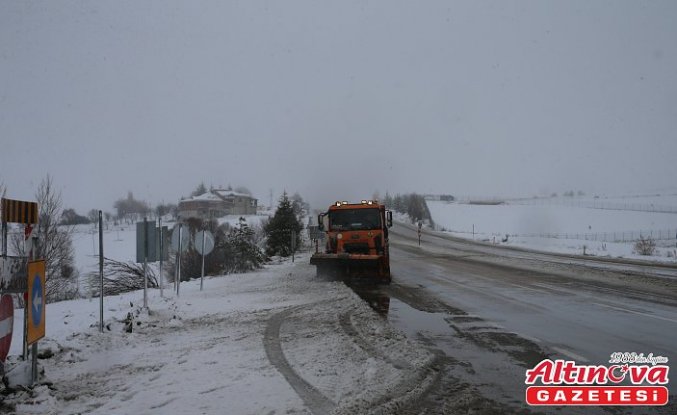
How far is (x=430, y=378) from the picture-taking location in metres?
5.28

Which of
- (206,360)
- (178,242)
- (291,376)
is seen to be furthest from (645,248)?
(206,360)

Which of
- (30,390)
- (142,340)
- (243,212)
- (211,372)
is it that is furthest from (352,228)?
(243,212)

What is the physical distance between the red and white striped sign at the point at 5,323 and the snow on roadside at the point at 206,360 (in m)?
0.54

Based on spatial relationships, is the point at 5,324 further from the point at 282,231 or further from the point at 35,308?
the point at 282,231

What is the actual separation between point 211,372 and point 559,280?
13.3 metres

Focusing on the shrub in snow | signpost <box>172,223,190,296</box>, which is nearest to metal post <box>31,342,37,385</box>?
signpost <box>172,223,190,296</box>

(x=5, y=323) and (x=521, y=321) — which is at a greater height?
(x=5, y=323)

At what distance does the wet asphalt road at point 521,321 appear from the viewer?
559 cm

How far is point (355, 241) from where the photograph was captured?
16.8m

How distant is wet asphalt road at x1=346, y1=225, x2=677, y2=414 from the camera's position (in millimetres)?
5586

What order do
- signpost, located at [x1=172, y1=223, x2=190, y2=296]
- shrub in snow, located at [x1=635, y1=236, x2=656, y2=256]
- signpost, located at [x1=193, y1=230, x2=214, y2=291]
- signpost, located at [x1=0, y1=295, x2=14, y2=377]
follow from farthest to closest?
shrub in snow, located at [x1=635, y1=236, x2=656, y2=256], signpost, located at [x1=193, y1=230, x2=214, y2=291], signpost, located at [x1=172, y1=223, x2=190, y2=296], signpost, located at [x1=0, y1=295, x2=14, y2=377]

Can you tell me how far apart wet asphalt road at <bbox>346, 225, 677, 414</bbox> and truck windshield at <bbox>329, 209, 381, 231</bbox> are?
2.30 meters

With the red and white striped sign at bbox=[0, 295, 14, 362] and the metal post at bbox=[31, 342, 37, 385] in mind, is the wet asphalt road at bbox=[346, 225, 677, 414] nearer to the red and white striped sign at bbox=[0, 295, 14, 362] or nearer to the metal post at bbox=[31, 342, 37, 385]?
the metal post at bbox=[31, 342, 37, 385]

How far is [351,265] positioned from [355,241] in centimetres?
139
